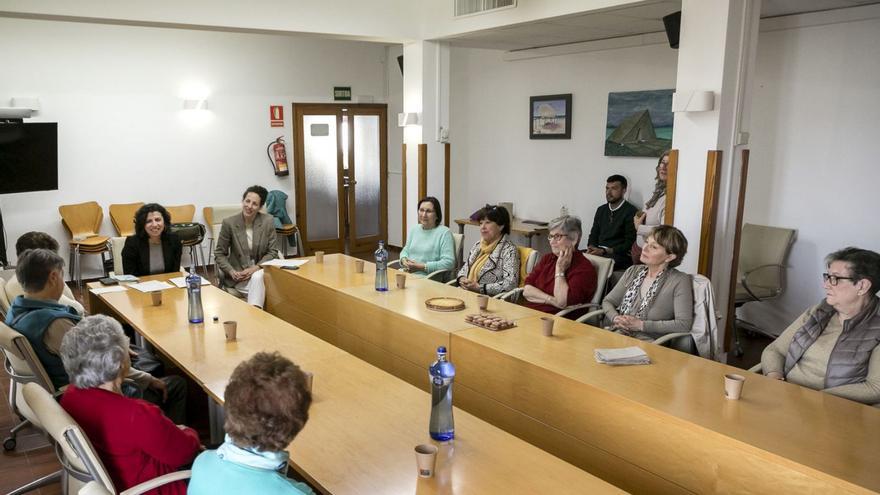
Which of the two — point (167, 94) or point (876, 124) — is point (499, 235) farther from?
point (167, 94)

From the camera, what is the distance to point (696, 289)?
3529 mm

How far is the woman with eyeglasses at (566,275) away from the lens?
13.7ft

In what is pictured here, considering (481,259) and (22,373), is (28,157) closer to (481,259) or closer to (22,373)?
(22,373)

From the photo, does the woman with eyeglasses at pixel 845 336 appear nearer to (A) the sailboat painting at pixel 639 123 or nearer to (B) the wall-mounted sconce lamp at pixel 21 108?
(A) the sailboat painting at pixel 639 123

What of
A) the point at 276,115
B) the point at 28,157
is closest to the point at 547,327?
the point at 28,157

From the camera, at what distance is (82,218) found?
7613 millimetres

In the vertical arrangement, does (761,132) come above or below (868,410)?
above

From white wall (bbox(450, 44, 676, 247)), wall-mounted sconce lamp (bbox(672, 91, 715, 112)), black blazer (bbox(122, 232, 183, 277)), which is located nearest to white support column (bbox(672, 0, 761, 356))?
wall-mounted sconce lamp (bbox(672, 91, 715, 112))

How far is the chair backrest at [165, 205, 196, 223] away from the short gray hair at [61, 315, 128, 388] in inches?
244

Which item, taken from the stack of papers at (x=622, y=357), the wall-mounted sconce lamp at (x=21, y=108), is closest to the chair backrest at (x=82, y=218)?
the wall-mounted sconce lamp at (x=21, y=108)

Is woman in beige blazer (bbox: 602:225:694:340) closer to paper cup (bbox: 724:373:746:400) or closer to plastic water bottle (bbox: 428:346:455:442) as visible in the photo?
paper cup (bbox: 724:373:746:400)

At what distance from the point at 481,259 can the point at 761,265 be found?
247 centimetres

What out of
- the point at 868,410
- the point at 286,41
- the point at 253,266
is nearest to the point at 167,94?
the point at 286,41

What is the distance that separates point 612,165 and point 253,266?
3.79 meters
